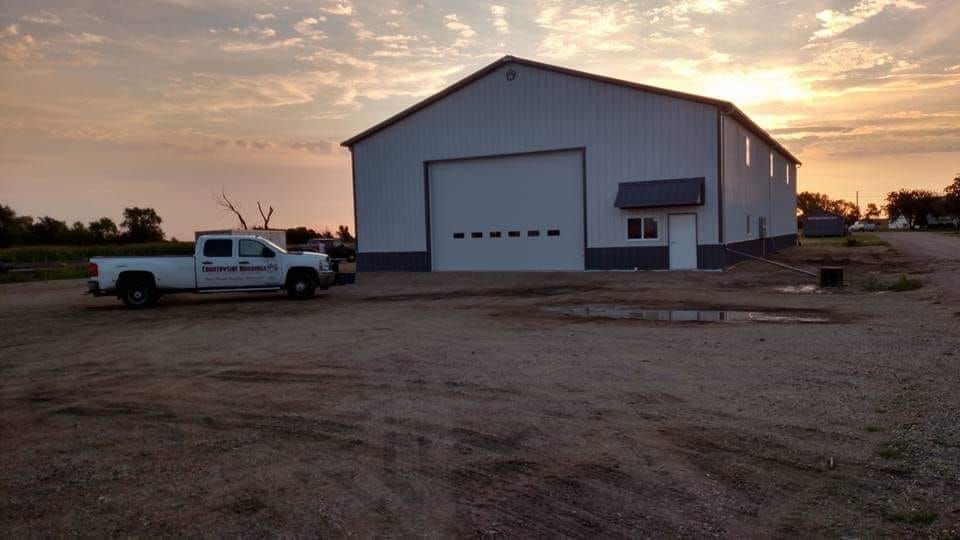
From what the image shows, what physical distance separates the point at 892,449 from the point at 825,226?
85.8m

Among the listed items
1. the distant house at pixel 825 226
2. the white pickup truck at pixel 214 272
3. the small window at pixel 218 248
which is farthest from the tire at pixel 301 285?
the distant house at pixel 825 226

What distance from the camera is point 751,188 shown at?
35.6 metres

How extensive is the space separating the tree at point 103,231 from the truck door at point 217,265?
268 feet

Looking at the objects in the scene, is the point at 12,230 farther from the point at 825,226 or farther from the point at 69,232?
the point at 825,226

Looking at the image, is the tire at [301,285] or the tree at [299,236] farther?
the tree at [299,236]

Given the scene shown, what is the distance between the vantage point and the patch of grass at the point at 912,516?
174 inches

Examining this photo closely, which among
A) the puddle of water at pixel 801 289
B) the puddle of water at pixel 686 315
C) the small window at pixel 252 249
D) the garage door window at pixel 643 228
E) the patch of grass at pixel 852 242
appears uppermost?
the garage door window at pixel 643 228

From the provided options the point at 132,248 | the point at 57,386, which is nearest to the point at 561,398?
the point at 57,386

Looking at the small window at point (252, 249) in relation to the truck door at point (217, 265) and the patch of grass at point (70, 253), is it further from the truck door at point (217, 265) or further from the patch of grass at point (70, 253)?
the patch of grass at point (70, 253)

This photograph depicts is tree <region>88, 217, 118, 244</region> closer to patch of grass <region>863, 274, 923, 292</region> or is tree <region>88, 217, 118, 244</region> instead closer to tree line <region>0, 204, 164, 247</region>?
tree line <region>0, 204, 164, 247</region>

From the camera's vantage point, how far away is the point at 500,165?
31672mm

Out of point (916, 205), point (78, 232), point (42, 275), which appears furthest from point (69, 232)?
point (916, 205)

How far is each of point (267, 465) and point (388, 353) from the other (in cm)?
536

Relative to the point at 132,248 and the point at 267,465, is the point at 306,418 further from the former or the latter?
the point at 132,248
